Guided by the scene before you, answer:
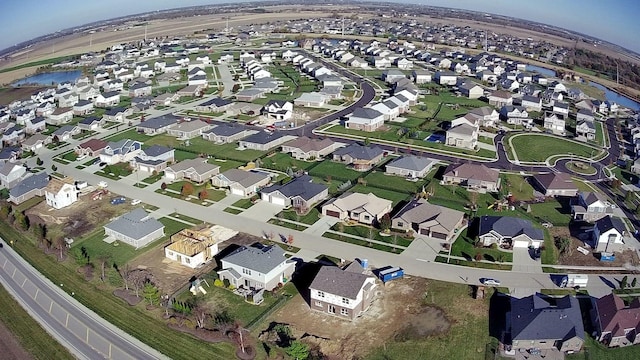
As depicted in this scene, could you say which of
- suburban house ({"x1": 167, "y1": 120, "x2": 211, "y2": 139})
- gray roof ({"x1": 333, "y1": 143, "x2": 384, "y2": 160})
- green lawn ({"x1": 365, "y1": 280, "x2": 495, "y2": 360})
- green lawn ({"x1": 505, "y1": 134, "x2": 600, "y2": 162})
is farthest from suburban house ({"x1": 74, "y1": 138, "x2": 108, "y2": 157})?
green lawn ({"x1": 505, "y1": 134, "x2": 600, "y2": 162})

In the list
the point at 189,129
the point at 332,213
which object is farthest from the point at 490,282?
the point at 189,129

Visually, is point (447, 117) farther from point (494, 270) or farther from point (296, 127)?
point (494, 270)

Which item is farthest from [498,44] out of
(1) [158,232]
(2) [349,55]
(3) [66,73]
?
(1) [158,232]

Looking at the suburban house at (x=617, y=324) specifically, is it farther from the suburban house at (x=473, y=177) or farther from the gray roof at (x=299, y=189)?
the gray roof at (x=299, y=189)

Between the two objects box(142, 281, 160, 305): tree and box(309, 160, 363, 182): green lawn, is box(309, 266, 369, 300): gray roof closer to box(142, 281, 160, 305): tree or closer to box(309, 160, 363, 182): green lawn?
box(142, 281, 160, 305): tree

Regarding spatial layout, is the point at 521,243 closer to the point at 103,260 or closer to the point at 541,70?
the point at 103,260

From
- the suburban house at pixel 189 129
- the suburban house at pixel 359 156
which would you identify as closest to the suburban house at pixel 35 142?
the suburban house at pixel 189 129
